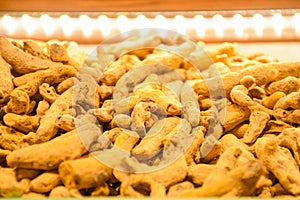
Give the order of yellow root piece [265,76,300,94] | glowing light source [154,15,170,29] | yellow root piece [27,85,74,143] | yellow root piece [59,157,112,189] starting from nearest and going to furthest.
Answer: yellow root piece [59,157,112,189] → yellow root piece [27,85,74,143] → yellow root piece [265,76,300,94] → glowing light source [154,15,170,29]

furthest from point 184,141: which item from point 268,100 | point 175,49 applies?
point 175,49

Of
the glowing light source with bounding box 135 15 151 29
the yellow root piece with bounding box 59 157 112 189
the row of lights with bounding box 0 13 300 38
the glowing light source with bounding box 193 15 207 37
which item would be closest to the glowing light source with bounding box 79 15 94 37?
the row of lights with bounding box 0 13 300 38

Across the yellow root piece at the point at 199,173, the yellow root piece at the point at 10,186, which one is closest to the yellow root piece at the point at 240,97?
the yellow root piece at the point at 199,173

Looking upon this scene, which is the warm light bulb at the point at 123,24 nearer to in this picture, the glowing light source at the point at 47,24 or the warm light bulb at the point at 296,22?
the glowing light source at the point at 47,24

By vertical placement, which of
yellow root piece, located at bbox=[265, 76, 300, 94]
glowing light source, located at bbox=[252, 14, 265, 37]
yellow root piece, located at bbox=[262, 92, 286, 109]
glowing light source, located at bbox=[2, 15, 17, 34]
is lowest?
yellow root piece, located at bbox=[262, 92, 286, 109]

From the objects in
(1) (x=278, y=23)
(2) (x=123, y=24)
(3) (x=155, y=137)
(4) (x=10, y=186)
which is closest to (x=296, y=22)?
(1) (x=278, y=23)

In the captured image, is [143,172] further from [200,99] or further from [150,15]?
[150,15]

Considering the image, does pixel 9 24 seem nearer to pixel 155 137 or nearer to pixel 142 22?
pixel 142 22

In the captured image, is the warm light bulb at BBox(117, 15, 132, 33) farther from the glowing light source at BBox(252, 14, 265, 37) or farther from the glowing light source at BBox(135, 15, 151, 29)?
the glowing light source at BBox(252, 14, 265, 37)

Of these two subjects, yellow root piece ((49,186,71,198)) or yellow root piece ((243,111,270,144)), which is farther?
yellow root piece ((243,111,270,144))
